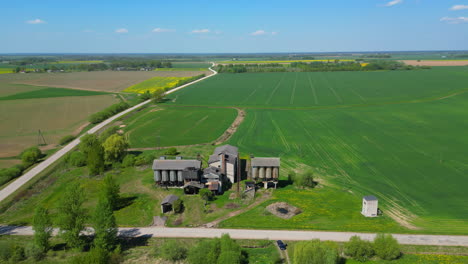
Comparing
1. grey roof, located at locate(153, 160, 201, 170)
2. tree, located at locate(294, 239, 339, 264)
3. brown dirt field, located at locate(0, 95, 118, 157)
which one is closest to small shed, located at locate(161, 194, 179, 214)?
grey roof, located at locate(153, 160, 201, 170)

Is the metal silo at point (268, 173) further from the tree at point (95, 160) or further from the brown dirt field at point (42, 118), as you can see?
the brown dirt field at point (42, 118)

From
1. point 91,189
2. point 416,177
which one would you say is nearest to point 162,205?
point 91,189

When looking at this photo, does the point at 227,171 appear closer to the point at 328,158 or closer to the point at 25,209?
the point at 328,158

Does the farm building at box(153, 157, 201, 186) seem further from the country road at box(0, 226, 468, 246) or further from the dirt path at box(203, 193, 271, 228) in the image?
the country road at box(0, 226, 468, 246)

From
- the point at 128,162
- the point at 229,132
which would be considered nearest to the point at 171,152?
the point at 128,162

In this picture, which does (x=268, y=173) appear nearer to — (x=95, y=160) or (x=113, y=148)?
(x=95, y=160)

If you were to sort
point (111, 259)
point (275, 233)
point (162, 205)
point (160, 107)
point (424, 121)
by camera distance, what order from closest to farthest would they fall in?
point (111, 259) → point (275, 233) → point (162, 205) → point (424, 121) → point (160, 107)

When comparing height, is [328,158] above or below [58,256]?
above
